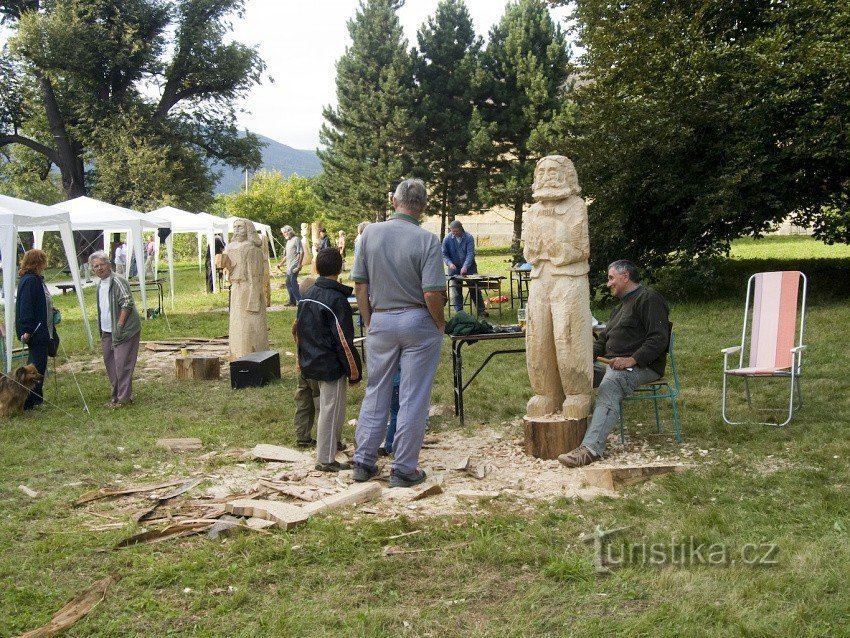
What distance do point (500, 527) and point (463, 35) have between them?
112 feet

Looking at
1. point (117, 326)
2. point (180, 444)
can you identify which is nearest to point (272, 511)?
point (180, 444)

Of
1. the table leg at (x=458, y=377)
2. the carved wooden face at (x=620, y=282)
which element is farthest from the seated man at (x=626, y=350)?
the table leg at (x=458, y=377)

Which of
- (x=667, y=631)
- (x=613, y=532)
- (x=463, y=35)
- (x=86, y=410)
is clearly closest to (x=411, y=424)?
(x=613, y=532)

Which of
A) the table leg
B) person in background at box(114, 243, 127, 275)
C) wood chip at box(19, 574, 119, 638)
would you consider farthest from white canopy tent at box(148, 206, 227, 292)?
wood chip at box(19, 574, 119, 638)

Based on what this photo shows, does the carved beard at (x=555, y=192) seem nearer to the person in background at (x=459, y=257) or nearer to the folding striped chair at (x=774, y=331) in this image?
the folding striped chair at (x=774, y=331)

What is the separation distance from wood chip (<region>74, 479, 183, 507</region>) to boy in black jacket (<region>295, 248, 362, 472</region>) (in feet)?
3.68

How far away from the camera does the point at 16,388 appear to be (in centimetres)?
919

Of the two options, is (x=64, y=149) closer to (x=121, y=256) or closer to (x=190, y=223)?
(x=121, y=256)

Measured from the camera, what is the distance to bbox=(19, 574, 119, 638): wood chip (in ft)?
13.1

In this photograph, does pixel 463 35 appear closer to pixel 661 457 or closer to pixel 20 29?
pixel 20 29

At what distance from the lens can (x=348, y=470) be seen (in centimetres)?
656

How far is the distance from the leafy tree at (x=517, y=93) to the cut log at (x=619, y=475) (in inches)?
1086

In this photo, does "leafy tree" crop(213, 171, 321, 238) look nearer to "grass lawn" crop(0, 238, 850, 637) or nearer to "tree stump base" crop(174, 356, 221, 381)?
"tree stump base" crop(174, 356, 221, 381)

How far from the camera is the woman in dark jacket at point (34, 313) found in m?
9.45
